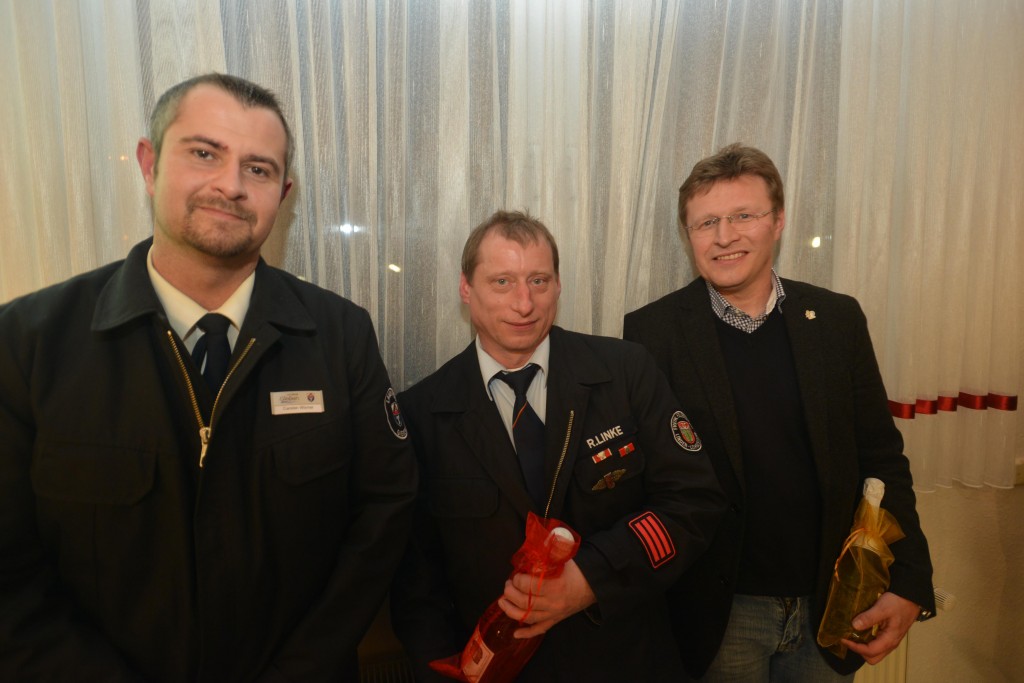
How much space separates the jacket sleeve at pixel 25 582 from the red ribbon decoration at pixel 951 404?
2122 millimetres

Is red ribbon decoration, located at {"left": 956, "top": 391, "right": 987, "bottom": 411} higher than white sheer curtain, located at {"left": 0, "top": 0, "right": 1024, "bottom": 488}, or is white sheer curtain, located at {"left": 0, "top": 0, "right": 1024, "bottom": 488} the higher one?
white sheer curtain, located at {"left": 0, "top": 0, "right": 1024, "bottom": 488}

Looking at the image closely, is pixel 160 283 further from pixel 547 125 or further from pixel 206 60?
pixel 547 125

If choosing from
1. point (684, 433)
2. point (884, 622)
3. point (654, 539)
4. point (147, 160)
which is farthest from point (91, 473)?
point (884, 622)

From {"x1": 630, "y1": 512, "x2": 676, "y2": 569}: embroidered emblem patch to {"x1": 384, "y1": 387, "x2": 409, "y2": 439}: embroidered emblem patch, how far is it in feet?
1.69

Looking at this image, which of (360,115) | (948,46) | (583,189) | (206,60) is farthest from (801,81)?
(206,60)

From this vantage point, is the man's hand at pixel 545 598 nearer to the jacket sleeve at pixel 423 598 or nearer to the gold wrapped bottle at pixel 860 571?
the jacket sleeve at pixel 423 598

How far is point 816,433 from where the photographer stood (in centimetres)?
130

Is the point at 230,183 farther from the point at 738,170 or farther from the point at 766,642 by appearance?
the point at 766,642

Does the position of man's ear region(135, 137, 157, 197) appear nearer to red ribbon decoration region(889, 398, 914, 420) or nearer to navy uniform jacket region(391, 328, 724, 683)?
navy uniform jacket region(391, 328, 724, 683)

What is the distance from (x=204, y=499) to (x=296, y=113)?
0.98 meters

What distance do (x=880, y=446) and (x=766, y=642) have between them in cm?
56

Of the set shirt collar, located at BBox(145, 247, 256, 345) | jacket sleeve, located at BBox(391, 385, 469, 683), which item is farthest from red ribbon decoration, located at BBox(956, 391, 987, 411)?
shirt collar, located at BBox(145, 247, 256, 345)

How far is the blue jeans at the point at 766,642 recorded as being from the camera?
1339 mm

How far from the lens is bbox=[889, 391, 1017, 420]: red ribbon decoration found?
181cm
